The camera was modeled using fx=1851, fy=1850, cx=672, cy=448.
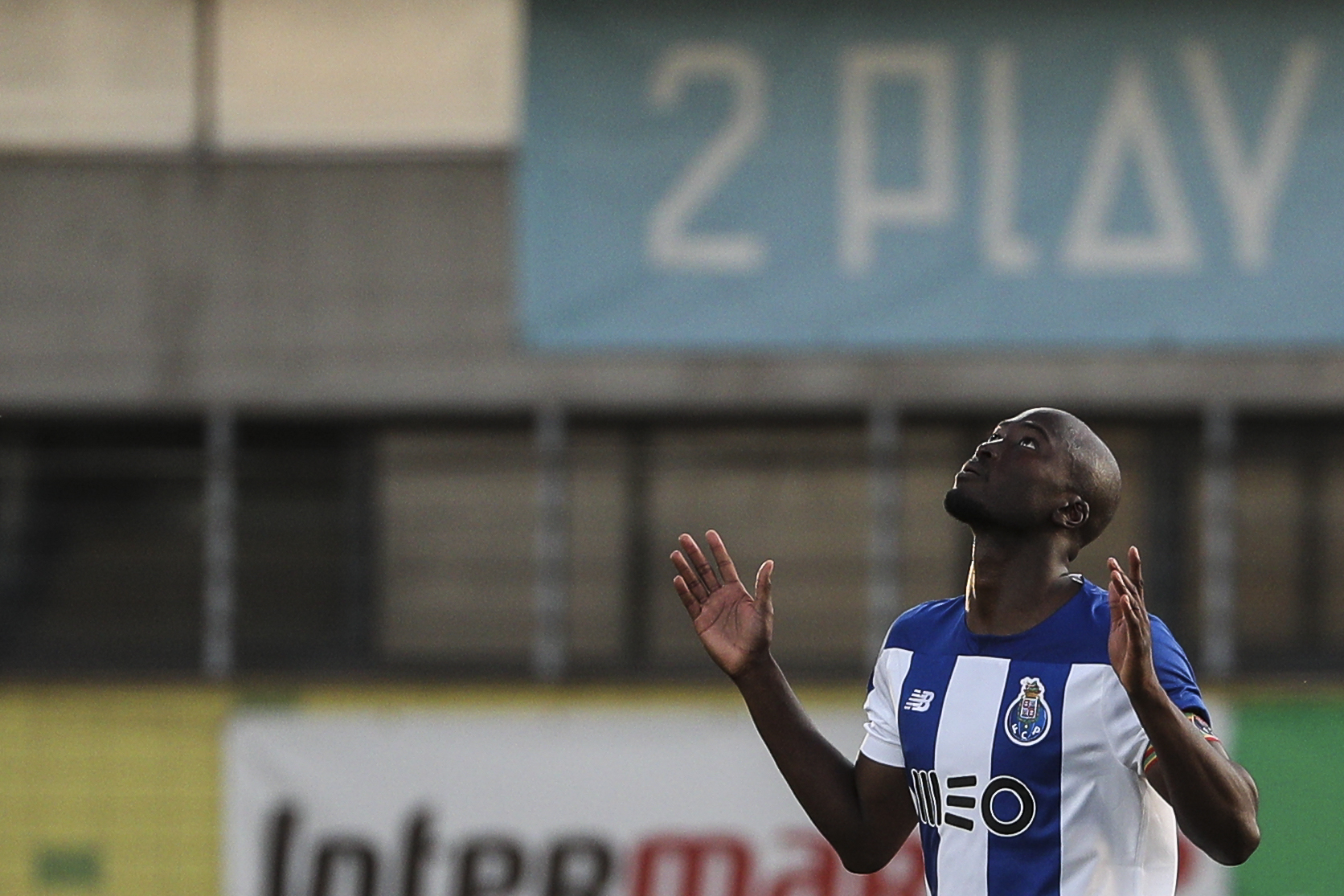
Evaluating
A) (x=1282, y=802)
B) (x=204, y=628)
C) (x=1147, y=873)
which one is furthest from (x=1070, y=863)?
(x=204, y=628)

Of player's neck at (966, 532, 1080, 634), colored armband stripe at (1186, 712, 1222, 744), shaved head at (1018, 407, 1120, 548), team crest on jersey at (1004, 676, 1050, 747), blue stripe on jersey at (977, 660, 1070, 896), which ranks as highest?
shaved head at (1018, 407, 1120, 548)

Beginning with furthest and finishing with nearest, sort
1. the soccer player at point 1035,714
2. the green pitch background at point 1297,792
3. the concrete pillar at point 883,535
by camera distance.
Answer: the concrete pillar at point 883,535 → the green pitch background at point 1297,792 → the soccer player at point 1035,714

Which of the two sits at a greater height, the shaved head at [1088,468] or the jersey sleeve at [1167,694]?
the shaved head at [1088,468]

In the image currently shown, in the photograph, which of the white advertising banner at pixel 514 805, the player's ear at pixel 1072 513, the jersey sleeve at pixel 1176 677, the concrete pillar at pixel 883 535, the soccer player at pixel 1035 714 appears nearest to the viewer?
the jersey sleeve at pixel 1176 677

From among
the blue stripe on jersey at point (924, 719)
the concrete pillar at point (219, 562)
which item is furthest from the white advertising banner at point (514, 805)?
the blue stripe on jersey at point (924, 719)

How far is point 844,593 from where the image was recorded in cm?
920

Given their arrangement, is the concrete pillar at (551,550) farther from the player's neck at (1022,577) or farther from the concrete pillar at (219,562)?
the player's neck at (1022,577)

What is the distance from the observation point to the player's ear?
2.71 meters

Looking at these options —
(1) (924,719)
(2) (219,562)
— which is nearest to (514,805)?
(2) (219,562)

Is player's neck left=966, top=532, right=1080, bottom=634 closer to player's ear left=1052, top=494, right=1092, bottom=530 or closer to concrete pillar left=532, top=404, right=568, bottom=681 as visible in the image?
player's ear left=1052, top=494, right=1092, bottom=530

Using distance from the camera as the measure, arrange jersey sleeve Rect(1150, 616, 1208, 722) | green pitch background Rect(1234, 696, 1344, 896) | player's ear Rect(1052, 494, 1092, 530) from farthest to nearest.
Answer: green pitch background Rect(1234, 696, 1344, 896)
player's ear Rect(1052, 494, 1092, 530)
jersey sleeve Rect(1150, 616, 1208, 722)

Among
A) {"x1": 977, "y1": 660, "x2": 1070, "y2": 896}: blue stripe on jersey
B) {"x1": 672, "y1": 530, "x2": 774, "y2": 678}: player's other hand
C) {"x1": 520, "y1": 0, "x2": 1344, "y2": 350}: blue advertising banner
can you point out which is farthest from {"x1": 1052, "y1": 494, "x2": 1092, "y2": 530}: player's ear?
{"x1": 520, "y1": 0, "x2": 1344, "y2": 350}: blue advertising banner

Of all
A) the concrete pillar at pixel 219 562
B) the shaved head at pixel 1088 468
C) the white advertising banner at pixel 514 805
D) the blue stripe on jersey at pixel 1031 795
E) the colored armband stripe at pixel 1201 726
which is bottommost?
the white advertising banner at pixel 514 805

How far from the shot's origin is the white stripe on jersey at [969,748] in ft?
8.84
